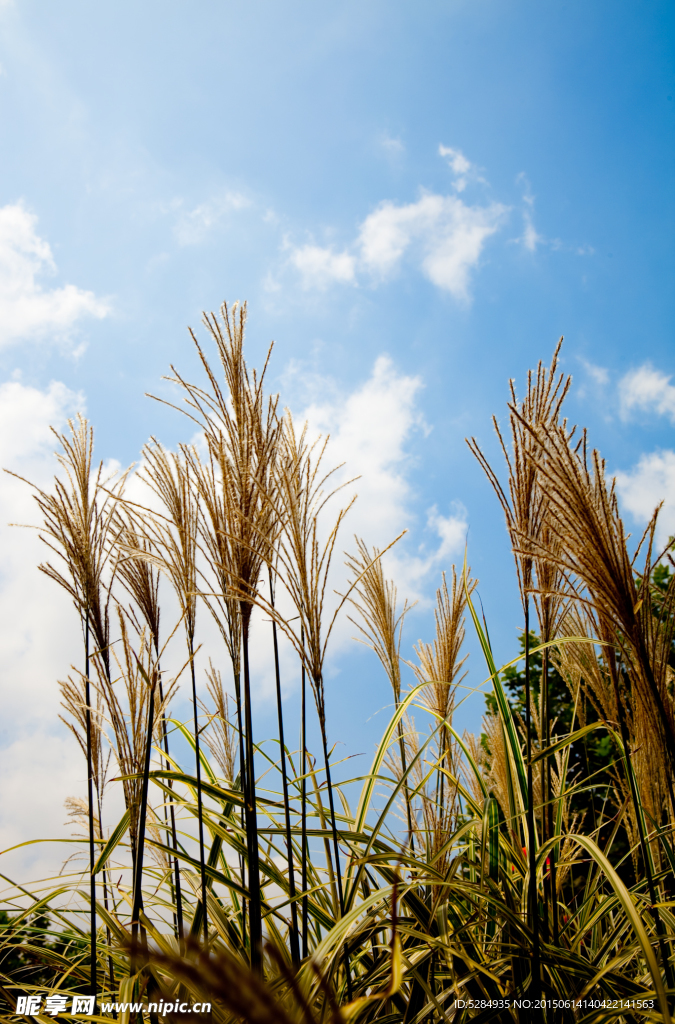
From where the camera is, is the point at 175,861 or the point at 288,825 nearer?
the point at 288,825

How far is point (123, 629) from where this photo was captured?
2.04 meters

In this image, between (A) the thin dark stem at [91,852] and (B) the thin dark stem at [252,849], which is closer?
(B) the thin dark stem at [252,849]

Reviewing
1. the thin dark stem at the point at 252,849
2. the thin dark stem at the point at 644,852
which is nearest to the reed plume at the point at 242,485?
the thin dark stem at the point at 252,849

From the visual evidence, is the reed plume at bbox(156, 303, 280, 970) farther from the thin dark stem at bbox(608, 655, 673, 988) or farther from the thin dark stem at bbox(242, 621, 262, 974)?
the thin dark stem at bbox(608, 655, 673, 988)

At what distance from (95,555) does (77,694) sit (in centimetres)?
66

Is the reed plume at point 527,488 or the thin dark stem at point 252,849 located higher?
the reed plume at point 527,488

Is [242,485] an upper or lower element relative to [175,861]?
upper

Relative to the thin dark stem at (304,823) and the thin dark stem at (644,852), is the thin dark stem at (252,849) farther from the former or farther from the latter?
the thin dark stem at (644,852)

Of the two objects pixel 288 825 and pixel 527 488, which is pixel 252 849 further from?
pixel 527 488

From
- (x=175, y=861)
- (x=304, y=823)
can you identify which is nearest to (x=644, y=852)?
(x=304, y=823)

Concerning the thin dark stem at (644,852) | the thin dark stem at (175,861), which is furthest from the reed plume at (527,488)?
the thin dark stem at (175,861)

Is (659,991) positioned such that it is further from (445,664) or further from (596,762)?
(596,762)

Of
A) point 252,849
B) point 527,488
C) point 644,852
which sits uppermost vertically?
point 527,488

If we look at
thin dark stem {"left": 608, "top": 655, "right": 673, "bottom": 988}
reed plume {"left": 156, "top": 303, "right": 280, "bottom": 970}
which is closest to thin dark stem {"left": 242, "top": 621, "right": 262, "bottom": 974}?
reed plume {"left": 156, "top": 303, "right": 280, "bottom": 970}
